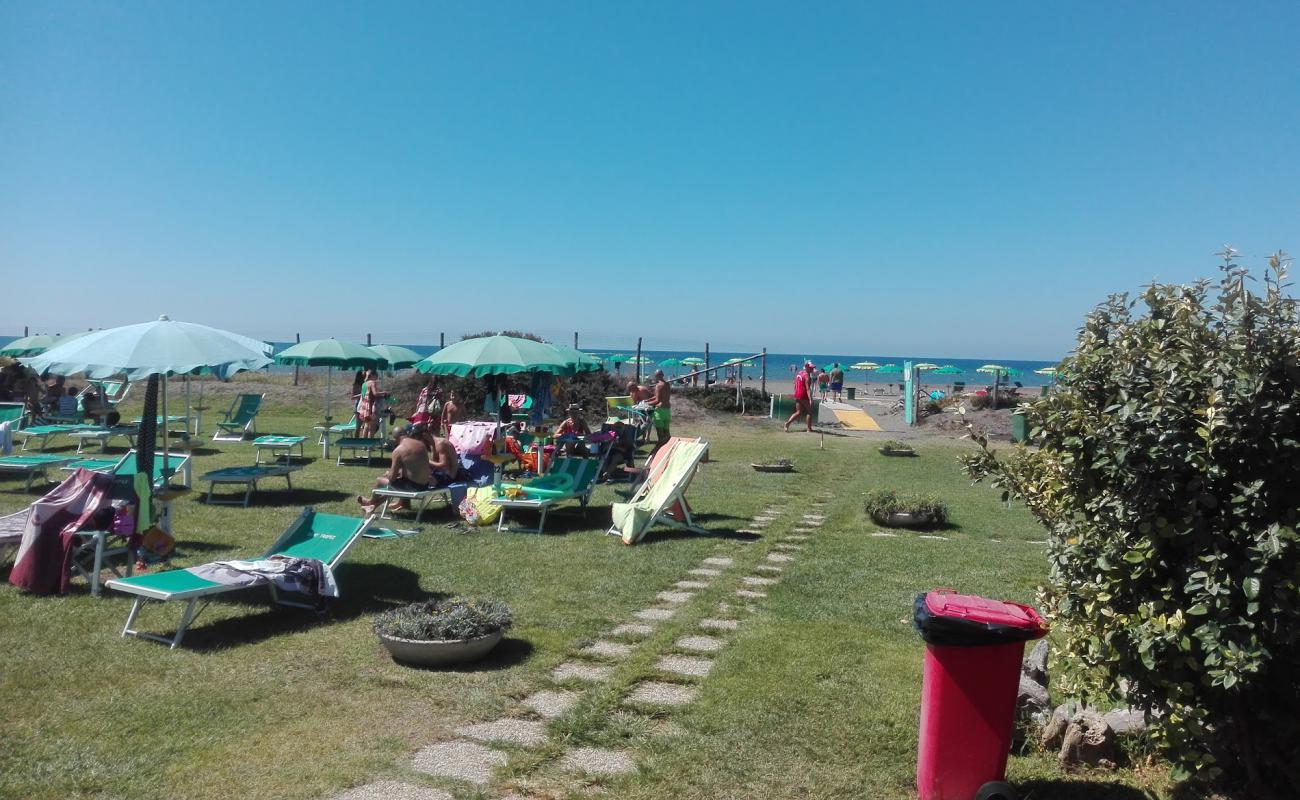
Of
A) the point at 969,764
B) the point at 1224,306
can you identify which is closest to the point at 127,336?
the point at 969,764

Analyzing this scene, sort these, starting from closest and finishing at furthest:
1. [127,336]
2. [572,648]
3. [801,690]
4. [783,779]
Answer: [783,779] < [801,690] < [572,648] < [127,336]

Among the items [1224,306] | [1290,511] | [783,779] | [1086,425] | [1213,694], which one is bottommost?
[783,779]

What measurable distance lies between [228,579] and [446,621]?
1.68 meters

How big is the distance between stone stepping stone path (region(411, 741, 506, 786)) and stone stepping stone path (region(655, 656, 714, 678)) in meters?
1.35

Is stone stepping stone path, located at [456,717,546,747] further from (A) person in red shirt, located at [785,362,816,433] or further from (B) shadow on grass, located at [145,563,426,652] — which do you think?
(A) person in red shirt, located at [785,362,816,433]

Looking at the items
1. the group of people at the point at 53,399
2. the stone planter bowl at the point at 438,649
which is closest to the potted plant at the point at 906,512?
the stone planter bowl at the point at 438,649

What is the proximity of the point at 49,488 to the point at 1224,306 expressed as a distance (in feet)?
40.7

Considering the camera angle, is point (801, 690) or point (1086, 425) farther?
point (801, 690)

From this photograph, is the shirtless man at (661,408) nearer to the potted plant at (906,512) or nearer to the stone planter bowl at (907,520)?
the potted plant at (906,512)

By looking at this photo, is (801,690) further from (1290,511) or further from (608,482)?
(608,482)

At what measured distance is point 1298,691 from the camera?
10.4ft

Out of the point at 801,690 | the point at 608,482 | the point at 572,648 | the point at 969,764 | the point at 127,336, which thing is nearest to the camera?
the point at 969,764

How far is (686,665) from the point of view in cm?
524

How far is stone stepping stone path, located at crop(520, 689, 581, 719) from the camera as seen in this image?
4.53 metres
